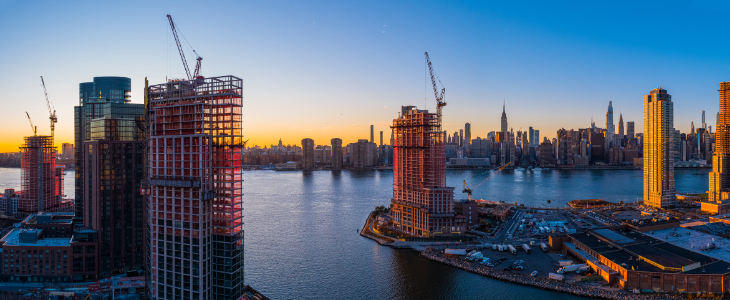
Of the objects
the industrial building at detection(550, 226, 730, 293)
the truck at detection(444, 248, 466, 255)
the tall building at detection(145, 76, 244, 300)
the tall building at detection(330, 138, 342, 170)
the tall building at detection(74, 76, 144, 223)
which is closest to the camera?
the tall building at detection(145, 76, 244, 300)

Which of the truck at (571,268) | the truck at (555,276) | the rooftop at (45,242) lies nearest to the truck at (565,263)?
the truck at (571,268)

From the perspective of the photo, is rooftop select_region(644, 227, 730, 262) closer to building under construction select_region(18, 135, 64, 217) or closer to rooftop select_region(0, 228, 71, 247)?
rooftop select_region(0, 228, 71, 247)

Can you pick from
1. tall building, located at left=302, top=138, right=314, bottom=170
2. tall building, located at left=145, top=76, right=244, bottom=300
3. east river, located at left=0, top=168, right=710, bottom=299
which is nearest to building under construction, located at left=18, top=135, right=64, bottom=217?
east river, located at left=0, top=168, right=710, bottom=299

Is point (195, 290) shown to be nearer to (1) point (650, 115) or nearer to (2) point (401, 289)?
(2) point (401, 289)

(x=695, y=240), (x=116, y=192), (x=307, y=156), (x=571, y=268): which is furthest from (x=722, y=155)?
(x=307, y=156)

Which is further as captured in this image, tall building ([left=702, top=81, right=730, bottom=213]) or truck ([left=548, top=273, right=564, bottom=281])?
tall building ([left=702, top=81, right=730, bottom=213])

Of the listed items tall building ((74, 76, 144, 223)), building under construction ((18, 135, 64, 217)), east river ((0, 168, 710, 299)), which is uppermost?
tall building ((74, 76, 144, 223))
